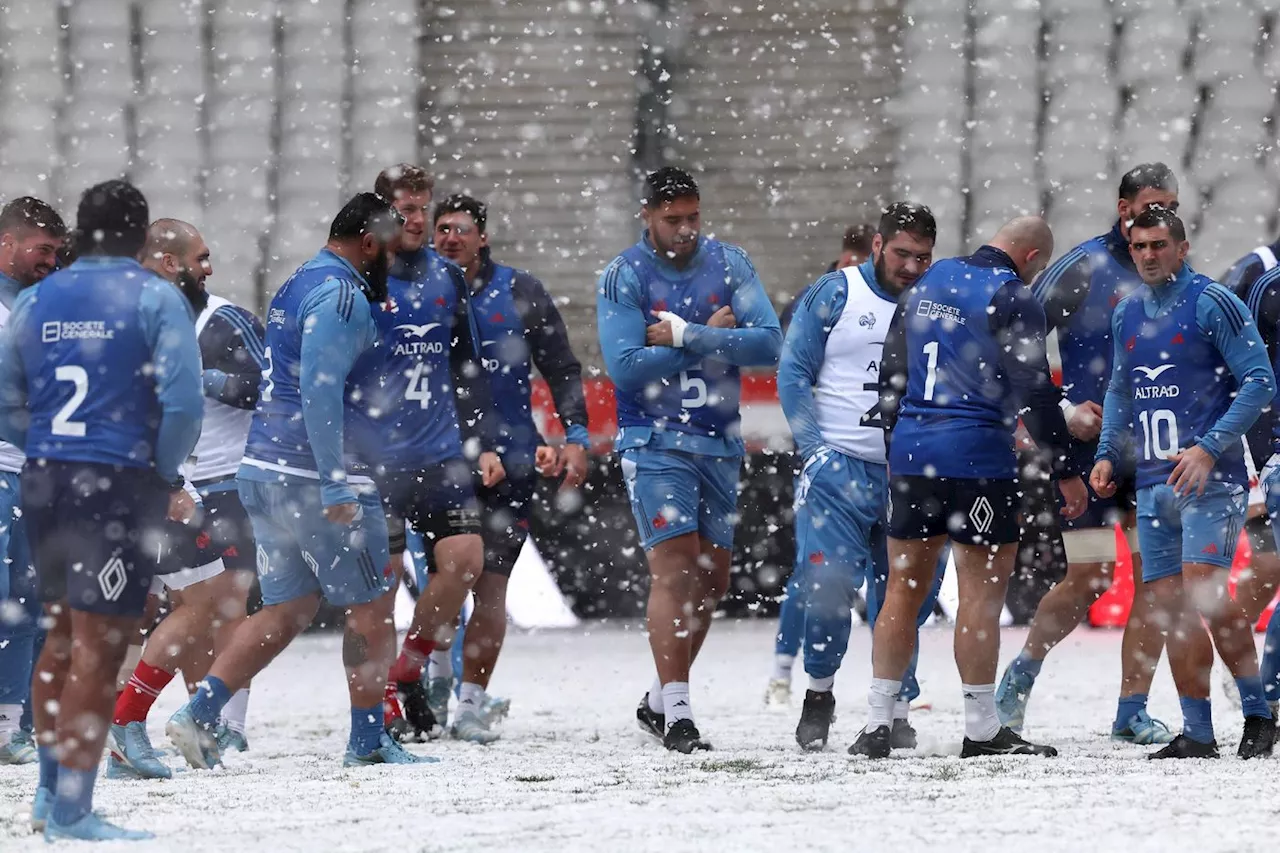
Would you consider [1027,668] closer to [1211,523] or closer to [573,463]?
[1211,523]

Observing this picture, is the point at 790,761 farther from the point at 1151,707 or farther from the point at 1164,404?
the point at 1151,707

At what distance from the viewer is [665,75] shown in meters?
13.9

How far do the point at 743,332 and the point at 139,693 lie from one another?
85.9 inches

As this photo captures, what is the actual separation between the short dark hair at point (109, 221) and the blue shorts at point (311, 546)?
1.18 metres

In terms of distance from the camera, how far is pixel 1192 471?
5.52 meters

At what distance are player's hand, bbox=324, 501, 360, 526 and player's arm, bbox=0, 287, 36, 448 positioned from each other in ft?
3.20

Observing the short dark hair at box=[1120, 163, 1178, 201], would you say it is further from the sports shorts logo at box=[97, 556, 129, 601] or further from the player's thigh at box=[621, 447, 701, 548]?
the sports shorts logo at box=[97, 556, 129, 601]

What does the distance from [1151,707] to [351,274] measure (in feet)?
11.4

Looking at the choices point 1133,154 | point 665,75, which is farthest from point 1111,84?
point 665,75

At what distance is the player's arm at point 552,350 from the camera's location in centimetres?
707

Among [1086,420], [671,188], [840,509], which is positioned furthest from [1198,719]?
[671,188]

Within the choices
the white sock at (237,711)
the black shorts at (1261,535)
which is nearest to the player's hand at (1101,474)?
the black shorts at (1261,535)

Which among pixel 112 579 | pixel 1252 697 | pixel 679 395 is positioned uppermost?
pixel 679 395

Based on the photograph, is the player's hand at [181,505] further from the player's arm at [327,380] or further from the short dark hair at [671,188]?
the short dark hair at [671,188]
